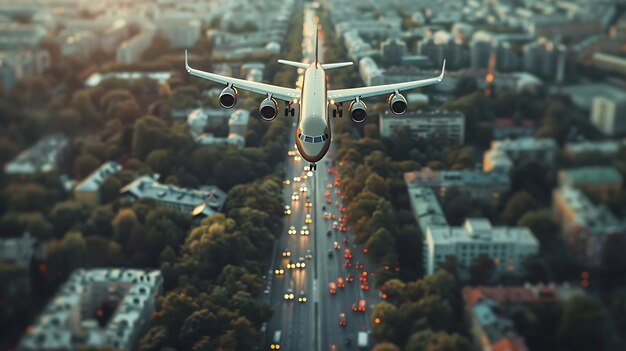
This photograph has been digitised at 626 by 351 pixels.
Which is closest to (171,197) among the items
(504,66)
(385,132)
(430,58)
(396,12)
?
(385,132)

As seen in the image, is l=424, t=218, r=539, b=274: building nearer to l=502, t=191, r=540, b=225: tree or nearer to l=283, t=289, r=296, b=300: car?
l=502, t=191, r=540, b=225: tree

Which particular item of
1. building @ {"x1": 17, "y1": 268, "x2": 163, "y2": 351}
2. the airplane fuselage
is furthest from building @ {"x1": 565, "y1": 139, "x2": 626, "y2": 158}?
building @ {"x1": 17, "y1": 268, "x2": 163, "y2": 351}

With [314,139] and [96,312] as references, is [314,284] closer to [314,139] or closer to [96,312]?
[96,312]

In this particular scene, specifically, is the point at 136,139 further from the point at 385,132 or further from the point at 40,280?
the point at 40,280

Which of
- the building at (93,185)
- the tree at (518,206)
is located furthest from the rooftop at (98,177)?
the tree at (518,206)

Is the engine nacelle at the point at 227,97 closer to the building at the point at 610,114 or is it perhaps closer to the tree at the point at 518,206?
the tree at the point at 518,206
